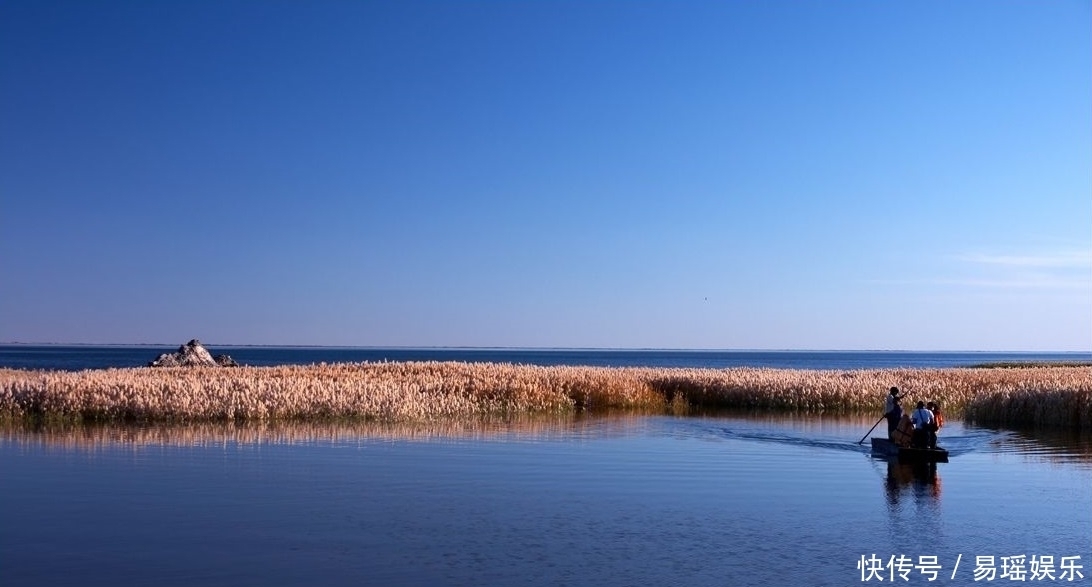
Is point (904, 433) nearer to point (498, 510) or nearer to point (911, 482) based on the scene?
point (911, 482)

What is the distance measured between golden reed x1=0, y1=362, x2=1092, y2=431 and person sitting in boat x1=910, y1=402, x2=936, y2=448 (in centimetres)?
1131

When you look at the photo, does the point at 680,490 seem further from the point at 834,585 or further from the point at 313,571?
the point at 313,571

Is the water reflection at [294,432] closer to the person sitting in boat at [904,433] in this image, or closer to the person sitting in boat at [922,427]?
the person sitting in boat at [904,433]

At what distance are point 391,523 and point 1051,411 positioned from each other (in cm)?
2647

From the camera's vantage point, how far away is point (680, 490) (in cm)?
1888

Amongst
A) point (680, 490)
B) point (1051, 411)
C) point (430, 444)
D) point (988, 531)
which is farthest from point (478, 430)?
point (1051, 411)

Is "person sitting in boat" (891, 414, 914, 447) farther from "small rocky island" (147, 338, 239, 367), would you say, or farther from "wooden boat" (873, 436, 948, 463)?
"small rocky island" (147, 338, 239, 367)

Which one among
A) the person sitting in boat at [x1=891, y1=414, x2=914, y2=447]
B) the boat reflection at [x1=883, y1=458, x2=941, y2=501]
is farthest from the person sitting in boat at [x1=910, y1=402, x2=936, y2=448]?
the boat reflection at [x1=883, y1=458, x2=941, y2=501]

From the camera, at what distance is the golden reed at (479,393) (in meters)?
29.3

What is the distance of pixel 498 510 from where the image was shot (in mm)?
16344

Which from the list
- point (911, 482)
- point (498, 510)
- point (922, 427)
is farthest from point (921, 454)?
point (498, 510)

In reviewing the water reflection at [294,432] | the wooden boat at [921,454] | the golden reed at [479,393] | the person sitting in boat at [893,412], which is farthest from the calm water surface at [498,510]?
the golden reed at [479,393]

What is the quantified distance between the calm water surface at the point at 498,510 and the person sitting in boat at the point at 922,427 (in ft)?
4.14

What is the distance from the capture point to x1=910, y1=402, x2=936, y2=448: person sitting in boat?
2406cm
